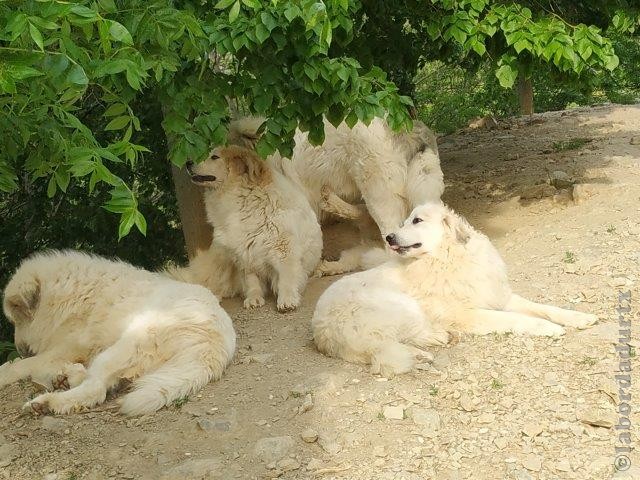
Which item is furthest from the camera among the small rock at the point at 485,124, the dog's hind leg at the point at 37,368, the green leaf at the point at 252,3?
the small rock at the point at 485,124

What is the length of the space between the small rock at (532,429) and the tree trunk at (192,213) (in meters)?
4.64

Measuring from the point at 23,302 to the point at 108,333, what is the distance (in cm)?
84

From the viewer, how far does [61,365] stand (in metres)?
5.88

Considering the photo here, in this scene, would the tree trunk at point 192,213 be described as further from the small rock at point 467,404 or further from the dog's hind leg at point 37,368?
the small rock at point 467,404

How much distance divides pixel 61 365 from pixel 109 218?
14.0 feet

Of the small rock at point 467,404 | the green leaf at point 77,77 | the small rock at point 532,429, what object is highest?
the green leaf at point 77,77

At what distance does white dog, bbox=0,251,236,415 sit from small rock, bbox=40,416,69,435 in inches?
3.8

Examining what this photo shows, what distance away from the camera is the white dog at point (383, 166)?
792cm

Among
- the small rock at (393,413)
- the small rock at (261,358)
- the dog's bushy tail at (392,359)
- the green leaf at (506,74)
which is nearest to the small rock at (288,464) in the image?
the small rock at (393,413)

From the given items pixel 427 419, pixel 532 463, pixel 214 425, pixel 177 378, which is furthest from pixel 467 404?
pixel 177 378

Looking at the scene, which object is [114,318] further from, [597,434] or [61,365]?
[597,434]

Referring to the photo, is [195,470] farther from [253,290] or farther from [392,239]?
[253,290]

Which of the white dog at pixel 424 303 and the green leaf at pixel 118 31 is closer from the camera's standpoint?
the green leaf at pixel 118 31

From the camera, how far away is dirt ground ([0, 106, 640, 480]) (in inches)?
170
